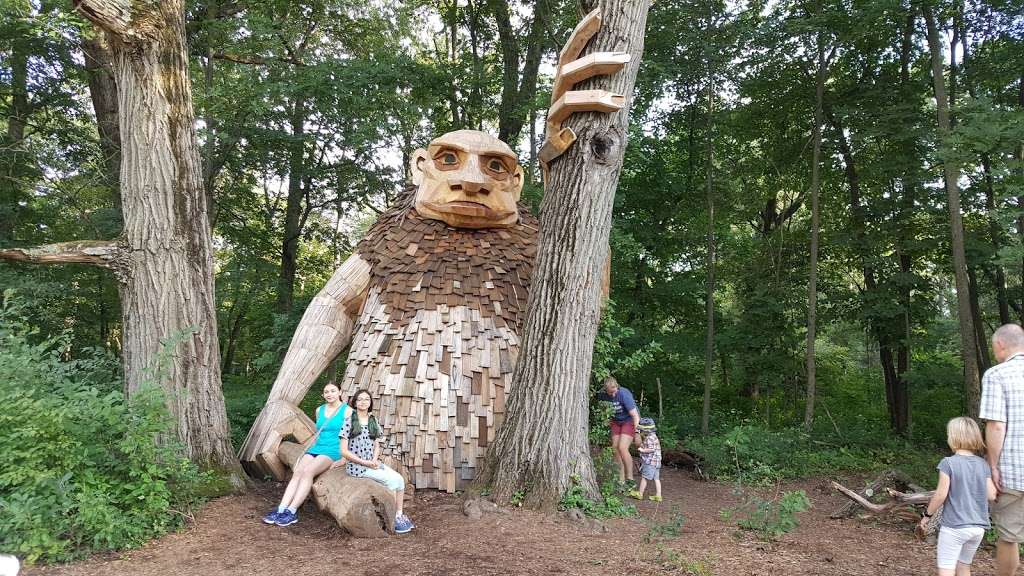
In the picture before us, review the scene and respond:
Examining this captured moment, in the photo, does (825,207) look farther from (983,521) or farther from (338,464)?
(338,464)


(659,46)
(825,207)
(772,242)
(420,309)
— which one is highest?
(659,46)

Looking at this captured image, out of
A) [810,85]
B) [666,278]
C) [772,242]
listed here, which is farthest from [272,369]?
[810,85]

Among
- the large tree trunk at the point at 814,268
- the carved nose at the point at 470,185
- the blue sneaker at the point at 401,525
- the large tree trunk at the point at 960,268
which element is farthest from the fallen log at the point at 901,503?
the large tree trunk at the point at 814,268

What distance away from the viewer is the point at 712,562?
297 centimetres

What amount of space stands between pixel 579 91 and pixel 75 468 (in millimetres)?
3730

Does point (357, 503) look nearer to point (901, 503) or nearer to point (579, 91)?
point (579, 91)

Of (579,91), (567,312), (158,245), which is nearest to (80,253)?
(158,245)

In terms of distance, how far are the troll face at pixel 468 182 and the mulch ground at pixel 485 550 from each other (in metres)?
2.19

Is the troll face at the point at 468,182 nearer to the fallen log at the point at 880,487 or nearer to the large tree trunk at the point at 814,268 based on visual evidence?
the fallen log at the point at 880,487

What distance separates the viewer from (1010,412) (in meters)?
2.65

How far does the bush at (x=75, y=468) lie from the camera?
2.92 meters

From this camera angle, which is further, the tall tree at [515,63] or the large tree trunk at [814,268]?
the tall tree at [515,63]

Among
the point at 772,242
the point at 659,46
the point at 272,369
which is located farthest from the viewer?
the point at 772,242

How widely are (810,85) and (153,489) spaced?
968cm
